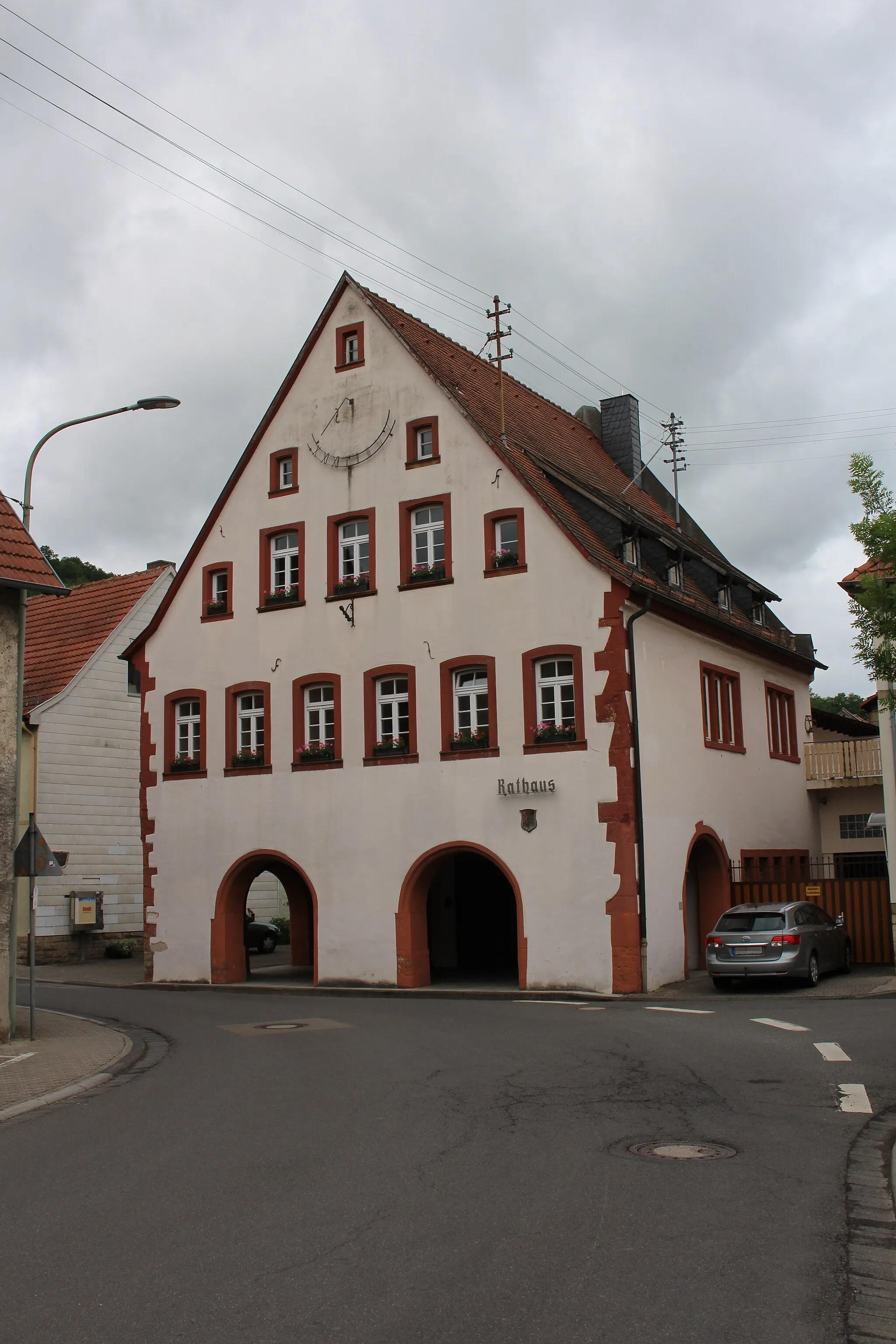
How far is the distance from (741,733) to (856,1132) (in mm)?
20434

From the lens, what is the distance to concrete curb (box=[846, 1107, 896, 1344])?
5762 millimetres

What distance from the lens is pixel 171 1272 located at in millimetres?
6477

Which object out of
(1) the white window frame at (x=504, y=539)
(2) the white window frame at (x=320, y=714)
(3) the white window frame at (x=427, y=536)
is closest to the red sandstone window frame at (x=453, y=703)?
(1) the white window frame at (x=504, y=539)

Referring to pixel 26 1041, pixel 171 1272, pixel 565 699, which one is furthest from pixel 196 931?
pixel 171 1272

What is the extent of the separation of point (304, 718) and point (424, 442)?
616 cm

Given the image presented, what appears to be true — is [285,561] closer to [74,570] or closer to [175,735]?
[175,735]

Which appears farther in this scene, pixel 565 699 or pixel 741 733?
pixel 741 733

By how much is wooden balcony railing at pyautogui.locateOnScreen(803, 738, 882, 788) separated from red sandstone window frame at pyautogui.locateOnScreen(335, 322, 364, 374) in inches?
599

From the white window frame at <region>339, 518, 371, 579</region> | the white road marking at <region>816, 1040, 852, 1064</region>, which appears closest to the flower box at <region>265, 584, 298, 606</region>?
the white window frame at <region>339, 518, 371, 579</region>

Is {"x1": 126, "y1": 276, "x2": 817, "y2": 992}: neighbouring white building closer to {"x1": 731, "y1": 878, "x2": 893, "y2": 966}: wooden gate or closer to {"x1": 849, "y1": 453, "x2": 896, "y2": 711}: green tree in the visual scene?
{"x1": 731, "y1": 878, "x2": 893, "y2": 966}: wooden gate

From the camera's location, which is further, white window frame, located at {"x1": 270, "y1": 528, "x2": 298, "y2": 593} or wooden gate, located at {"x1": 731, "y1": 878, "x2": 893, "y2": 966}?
white window frame, located at {"x1": 270, "y1": 528, "x2": 298, "y2": 593}

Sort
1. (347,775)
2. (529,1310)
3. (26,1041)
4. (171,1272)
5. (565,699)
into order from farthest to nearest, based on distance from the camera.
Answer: (347,775), (565,699), (26,1041), (171,1272), (529,1310)

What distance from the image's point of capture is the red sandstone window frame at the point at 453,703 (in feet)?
82.4

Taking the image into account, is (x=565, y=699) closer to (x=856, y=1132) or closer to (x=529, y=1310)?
(x=856, y=1132)
